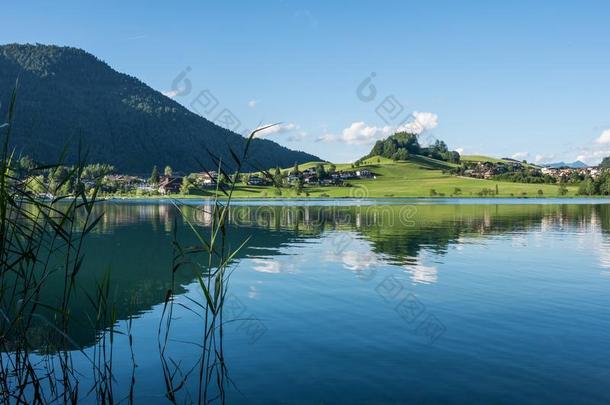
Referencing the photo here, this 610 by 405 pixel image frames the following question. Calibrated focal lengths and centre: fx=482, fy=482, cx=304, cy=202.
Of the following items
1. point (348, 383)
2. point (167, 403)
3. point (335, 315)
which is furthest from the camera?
point (335, 315)

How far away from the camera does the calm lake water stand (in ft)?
38.5

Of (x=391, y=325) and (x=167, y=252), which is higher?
(x=167, y=252)

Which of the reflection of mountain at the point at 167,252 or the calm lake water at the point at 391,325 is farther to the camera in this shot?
the reflection of mountain at the point at 167,252

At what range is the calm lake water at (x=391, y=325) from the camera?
38.5 feet

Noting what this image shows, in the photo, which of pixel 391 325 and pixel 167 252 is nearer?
pixel 391 325

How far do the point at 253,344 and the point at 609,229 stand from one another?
55620mm

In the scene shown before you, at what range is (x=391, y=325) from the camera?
17406 mm

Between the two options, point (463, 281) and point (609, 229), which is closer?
point (463, 281)

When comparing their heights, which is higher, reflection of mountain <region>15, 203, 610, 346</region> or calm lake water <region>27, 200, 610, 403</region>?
reflection of mountain <region>15, 203, 610, 346</region>

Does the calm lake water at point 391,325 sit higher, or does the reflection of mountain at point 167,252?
the reflection of mountain at point 167,252

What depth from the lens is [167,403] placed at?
34.9ft

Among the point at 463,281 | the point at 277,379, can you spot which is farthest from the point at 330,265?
the point at 277,379

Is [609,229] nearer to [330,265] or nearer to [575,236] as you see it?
[575,236]

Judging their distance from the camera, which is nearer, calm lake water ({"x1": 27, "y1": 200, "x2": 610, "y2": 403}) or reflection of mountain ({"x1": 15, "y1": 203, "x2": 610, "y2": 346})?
calm lake water ({"x1": 27, "y1": 200, "x2": 610, "y2": 403})
